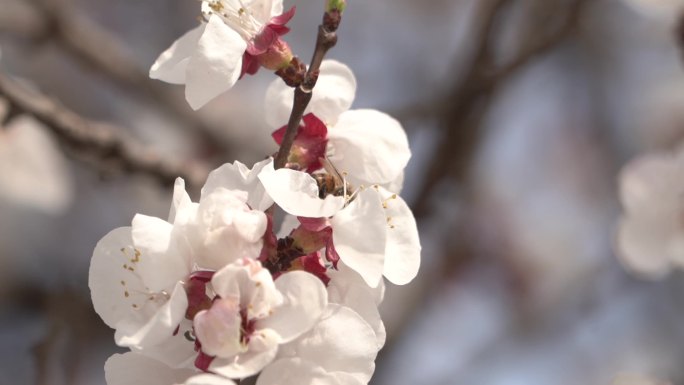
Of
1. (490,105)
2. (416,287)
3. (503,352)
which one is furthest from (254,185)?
(503,352)

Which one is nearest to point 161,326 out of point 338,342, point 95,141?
point 338,342

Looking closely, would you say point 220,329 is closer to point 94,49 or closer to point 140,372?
point 140,372

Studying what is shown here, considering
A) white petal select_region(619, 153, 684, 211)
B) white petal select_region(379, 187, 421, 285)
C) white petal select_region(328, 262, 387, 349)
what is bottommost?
white petal select_region(328, 262, 387, 349)

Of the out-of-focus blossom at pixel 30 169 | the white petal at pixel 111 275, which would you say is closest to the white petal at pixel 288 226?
the white petal at pixel 111 275

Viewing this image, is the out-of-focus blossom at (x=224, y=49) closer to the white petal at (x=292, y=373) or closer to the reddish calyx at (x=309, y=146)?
the reddish calyx at (x=309, y=146)

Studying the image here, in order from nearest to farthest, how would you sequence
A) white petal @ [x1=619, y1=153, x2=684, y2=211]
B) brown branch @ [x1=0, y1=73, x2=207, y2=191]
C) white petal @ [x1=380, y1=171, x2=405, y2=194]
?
white petal @ [x1=380, y1=171, x2=405, y2=194] < brown branch @ [x1=0, y1=73, x2=207, y2=191] < white petal @ [x1=619, y1=153, x2=684, y2=211]

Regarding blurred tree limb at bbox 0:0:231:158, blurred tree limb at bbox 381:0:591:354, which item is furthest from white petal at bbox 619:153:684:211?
blurred tree limb at bbox 0:0:231:158

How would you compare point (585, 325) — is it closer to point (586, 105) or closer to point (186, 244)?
point (586, 105)

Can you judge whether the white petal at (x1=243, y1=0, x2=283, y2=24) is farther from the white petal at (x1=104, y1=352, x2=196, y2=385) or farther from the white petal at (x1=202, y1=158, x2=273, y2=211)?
the white petal at (x1=104, y1=352, x2=196, y2=385)
